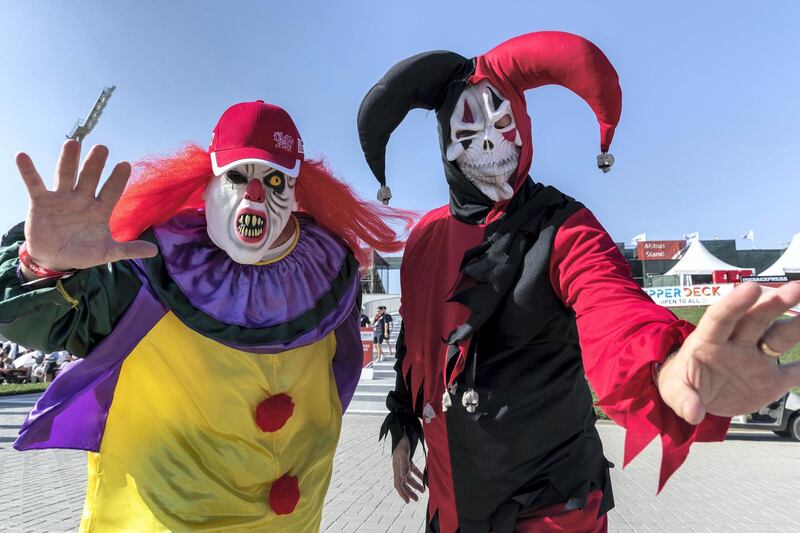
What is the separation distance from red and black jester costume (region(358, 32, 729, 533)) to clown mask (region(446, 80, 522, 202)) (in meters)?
0.03

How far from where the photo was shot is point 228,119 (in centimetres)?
206

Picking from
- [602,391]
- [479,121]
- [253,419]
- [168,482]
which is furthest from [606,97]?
[168,482]

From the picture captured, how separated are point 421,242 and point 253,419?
2.81ft

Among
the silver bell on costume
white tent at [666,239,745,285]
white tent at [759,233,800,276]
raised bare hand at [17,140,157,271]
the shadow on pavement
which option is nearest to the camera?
raised bare hand at [17,140,157,271]

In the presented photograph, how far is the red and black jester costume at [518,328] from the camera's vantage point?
1517 millimetres

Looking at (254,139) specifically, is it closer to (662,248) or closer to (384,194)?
(384,194)

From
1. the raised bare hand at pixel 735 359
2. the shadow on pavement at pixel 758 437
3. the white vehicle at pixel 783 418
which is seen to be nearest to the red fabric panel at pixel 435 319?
the raised bare hand at pixel 735 359

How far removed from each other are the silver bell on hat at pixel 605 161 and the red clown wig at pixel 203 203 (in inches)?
37.9

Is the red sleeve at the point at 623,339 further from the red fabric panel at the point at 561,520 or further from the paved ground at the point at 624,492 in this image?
the paved ground at the point at 624,492

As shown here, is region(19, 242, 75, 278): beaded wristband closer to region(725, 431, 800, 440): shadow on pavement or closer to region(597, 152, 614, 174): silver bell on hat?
region(597, 152, 614, 174): silver bell on hat

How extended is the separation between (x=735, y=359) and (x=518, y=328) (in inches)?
27.1

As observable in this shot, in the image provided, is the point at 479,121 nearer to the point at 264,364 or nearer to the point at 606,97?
the point at 606,97

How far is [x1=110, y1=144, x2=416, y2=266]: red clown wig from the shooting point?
78.4 inches

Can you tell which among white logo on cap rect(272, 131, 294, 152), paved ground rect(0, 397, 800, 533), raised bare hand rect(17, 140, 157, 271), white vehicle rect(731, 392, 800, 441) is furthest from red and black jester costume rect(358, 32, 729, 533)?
white vehicle rect(731, 392, 800, 441)
